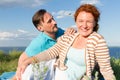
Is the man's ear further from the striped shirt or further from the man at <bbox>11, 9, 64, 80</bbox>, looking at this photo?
the striped shirt

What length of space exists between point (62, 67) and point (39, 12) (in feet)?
5.27

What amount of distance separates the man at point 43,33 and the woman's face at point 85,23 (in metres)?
1.29

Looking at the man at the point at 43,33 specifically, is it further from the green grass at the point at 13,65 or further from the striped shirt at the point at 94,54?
the green grass at the point at 13,65

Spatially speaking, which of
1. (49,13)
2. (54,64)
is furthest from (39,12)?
(54,64)

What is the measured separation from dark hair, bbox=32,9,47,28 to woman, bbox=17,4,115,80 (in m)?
1.27

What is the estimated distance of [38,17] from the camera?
6.50 m

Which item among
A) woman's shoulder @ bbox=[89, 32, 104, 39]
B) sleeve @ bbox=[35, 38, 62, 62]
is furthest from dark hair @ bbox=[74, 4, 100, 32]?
sleeve @ bbox=[35, 38, 62, 62]

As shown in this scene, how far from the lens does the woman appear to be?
5.00 metres

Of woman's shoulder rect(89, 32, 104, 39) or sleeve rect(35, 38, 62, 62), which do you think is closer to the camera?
woman's shoulder rect(89, 32, 104, 39)

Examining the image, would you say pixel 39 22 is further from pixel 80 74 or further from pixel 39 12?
pixel 80 74

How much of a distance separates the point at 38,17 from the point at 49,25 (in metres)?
0.26

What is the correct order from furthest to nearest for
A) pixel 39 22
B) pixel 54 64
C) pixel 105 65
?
pixel 39 22
pixel 54 64
pixel 105 65

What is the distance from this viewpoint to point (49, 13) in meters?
6.62

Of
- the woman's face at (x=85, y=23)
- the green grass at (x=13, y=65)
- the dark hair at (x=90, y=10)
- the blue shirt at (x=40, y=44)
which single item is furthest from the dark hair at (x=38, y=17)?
the green grass at (x=13, y=65)
